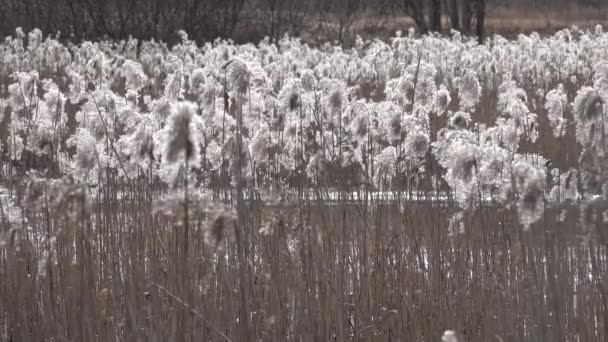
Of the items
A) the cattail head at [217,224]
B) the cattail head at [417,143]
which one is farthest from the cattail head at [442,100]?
the cattail head at [217,224]

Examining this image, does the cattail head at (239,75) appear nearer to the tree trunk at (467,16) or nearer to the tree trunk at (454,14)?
the tree trunk at (467,16)

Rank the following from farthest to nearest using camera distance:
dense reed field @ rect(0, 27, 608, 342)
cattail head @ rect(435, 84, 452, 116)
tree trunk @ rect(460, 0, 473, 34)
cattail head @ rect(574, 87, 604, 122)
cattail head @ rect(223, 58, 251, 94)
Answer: tree trunk @ rect(460, 0, 473, 34) < cattail head @ rect(435, 84, 452, 116) < cattail head @ rect(223, 58, 251, 94) < dense reed field @ rect(0, 27, 608, 342) < cattail head @ rect(574, 87, 604, 122)

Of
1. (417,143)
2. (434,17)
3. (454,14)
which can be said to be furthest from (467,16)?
(417,143)

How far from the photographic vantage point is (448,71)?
11391 millimetres

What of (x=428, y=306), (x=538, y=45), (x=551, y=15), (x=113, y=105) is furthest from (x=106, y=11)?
(x=551, y=15)

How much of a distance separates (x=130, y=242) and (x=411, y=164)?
1250mm

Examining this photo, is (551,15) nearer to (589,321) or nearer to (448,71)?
(448,71)

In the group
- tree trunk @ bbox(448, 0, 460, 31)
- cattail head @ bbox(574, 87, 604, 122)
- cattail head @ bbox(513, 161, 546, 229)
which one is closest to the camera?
cattail head @ bbox(513, 161, 546, 229)

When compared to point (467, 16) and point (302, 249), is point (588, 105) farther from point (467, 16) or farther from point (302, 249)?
point (467, 16)

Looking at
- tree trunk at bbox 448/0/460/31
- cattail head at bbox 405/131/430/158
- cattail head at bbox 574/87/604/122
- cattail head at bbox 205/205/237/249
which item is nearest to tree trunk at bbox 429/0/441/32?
tree trunk at bbox 448/0/460/31

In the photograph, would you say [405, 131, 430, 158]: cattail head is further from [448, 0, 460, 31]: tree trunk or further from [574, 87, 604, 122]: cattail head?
[448, 0, 460, 31]: tree trunk

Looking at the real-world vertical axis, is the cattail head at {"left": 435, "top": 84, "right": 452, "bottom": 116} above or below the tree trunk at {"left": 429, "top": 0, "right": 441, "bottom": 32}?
below

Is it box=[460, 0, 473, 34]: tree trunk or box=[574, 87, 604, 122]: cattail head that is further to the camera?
box=[460, 0, 473, 34]: tree trunk

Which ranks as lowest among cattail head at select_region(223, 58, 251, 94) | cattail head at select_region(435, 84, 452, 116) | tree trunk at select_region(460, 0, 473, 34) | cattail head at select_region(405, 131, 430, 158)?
cattail head at select_region(405, 131, 430, 158)
